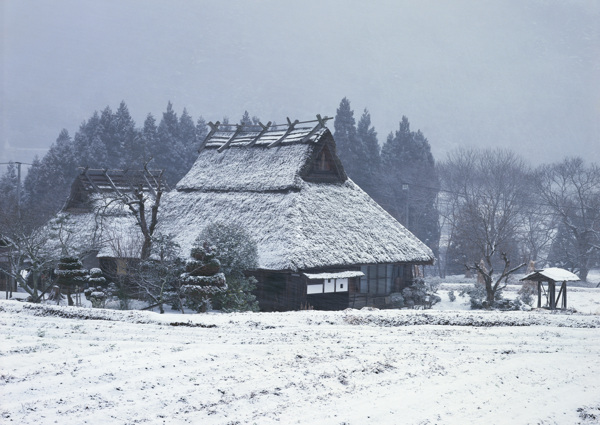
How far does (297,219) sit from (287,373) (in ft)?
54.2

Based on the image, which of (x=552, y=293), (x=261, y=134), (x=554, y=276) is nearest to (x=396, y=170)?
(x=261, y=134)

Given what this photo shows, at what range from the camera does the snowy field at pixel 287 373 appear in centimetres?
966

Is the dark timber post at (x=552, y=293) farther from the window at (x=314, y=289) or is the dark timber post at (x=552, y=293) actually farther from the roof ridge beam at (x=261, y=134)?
the roof ridge beam at (x=261, y=134)

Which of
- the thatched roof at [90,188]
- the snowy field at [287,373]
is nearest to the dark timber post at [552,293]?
the snowy field at [287,373]

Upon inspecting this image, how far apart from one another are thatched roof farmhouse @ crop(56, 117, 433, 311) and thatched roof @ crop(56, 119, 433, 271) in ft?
0.19

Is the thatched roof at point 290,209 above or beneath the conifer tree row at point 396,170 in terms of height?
beneath

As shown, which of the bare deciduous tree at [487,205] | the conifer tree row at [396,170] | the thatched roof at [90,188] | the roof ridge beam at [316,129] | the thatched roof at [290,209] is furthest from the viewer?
the conifer tree row at [396,170]

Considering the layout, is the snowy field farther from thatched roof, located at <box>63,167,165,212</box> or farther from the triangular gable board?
thatched roof, located at <box>63,167,165,212</box>

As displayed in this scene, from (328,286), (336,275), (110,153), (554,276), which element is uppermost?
(110,153)

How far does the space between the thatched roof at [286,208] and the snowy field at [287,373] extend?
9.84m

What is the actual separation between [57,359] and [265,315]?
7.65m

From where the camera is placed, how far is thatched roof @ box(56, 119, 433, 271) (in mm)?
26875

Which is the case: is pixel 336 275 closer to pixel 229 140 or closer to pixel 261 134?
pixel 261 134

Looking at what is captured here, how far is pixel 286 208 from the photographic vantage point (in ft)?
94.5
